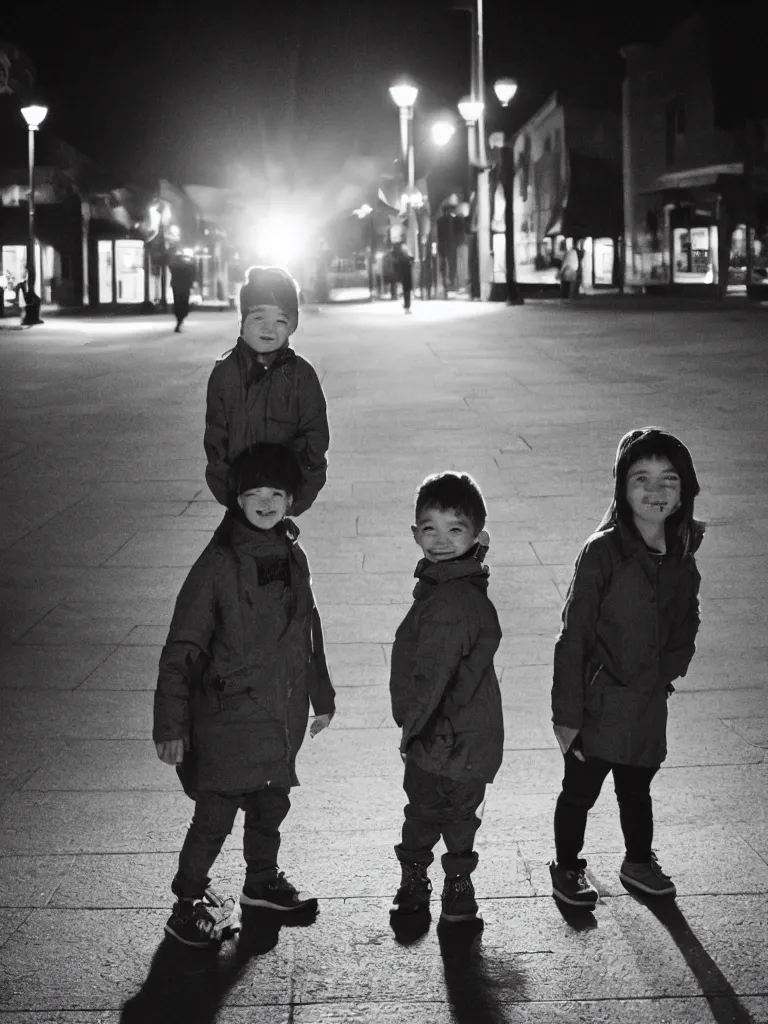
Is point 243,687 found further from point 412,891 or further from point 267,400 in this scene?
point 267,400

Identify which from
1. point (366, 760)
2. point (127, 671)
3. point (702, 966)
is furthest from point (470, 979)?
point (127, 671)

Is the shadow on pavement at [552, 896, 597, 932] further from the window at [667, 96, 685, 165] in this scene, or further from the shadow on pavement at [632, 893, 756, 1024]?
the window at [667, 96, 685, 165]

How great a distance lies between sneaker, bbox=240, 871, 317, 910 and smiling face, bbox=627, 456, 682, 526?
1.38 meters

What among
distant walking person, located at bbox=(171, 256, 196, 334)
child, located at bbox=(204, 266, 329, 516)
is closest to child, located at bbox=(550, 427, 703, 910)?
child, located at bbox=(204, 266, 329, 516)

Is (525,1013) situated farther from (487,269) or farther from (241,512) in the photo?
(487,269)

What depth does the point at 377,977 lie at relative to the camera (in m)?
3.33

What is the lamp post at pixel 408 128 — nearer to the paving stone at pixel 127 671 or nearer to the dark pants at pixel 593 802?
the paving stone at pixel 127 671

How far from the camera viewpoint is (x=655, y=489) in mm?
3879

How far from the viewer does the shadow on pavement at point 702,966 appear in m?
3.11

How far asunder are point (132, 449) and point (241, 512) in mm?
7947

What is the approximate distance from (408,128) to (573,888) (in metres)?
41.2

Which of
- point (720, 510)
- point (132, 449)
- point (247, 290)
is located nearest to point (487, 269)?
point (132, 449)

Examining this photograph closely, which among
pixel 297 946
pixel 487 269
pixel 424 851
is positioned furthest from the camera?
pixel 487 269

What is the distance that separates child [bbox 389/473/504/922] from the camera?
3711 millimetres
